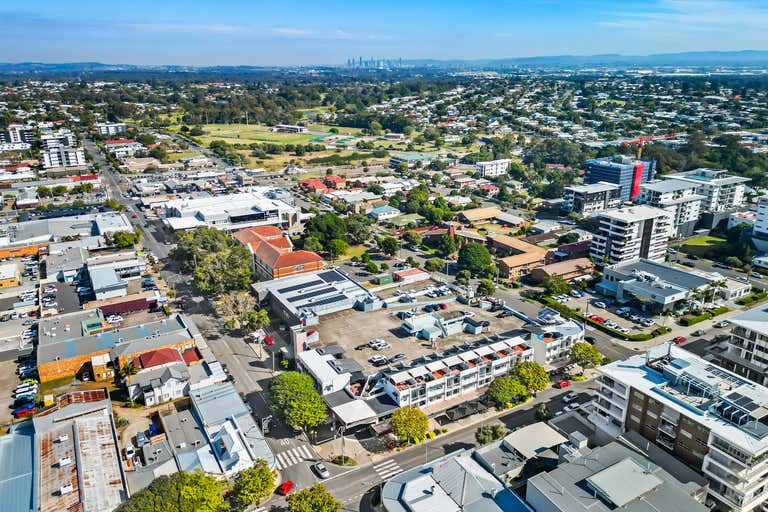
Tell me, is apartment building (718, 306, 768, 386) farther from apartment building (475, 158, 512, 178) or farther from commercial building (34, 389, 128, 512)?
apartment building (475, 158, 512, 178)

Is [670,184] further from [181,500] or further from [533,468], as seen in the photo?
[181,500]

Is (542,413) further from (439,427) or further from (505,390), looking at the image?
(439,427)

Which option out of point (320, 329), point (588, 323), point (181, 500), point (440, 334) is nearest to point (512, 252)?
point (588, 323)

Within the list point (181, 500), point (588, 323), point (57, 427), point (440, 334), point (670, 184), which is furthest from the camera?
point (670, 184)

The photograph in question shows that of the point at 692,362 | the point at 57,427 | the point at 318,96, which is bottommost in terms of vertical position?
the point at 57,427

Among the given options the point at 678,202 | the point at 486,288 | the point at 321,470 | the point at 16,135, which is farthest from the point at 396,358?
the point at 16,135

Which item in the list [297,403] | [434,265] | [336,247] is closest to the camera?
[297,403]
